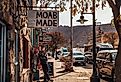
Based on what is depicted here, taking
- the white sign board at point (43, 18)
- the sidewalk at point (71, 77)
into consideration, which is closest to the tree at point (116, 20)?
the white sign board at point (43, 18)

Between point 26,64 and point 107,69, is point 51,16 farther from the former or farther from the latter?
point 107,69

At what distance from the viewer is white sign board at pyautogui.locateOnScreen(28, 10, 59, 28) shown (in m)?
10.8

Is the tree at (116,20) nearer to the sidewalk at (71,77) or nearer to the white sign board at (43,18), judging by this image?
the white sign board at (43,18)

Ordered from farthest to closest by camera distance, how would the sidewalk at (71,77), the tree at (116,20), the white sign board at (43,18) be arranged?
the sidewalk at (71,77) → the white sign board at (43,18) → the tree at (116,20)

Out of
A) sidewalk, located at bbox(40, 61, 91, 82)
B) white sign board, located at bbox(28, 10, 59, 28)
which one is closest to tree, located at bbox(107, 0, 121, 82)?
white sign board, located at bbox(28, 10, 59, 28)

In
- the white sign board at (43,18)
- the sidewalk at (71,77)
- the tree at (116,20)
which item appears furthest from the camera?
the sidewalk at (71,77)

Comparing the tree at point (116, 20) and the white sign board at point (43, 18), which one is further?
the white sign board at point (43, 18)

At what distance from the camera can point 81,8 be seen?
10.2 metres

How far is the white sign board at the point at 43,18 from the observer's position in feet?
35.4

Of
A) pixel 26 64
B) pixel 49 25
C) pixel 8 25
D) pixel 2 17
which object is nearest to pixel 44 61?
pixel 26 64

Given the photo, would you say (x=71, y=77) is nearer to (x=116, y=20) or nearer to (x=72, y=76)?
(x=72, y=76)

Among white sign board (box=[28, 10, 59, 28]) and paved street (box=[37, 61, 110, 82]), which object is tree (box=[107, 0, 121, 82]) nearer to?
white sign board (box=[28, 10, 59, 28])

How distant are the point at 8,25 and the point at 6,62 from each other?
988 millimetres

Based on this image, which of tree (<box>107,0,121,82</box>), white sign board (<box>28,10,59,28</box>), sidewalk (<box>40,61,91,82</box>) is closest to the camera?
tree (<box>107,0,121,82</box>)
